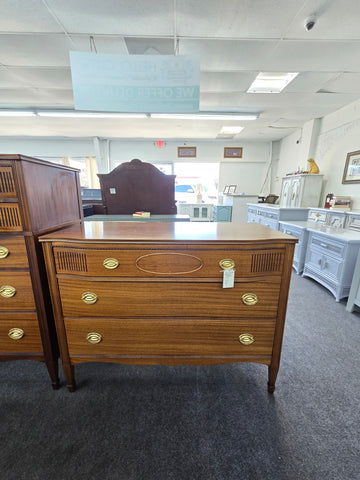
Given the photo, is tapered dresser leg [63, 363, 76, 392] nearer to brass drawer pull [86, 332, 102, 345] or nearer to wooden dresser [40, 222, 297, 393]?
wooden dresser [40, 222, 297, 393]

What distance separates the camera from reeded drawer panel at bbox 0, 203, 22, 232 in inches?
40.0

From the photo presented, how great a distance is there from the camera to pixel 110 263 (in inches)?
40.9

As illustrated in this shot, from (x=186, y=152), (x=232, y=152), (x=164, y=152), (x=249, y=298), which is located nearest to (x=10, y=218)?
(x=249, y=298)

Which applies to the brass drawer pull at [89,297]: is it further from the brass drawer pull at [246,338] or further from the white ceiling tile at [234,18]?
the white ceiling tile at [234,18]

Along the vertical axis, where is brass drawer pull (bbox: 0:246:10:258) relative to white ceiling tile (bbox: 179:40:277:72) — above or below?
below

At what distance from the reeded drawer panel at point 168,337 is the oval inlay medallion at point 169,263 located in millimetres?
311

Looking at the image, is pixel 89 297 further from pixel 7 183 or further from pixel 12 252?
pixel 7 183

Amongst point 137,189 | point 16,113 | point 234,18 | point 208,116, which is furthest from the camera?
point 16,113

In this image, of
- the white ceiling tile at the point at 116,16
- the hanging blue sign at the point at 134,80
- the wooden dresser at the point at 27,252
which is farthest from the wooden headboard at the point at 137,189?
the white ceiling tile at the point at 116,16

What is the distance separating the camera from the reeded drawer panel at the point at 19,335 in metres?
1.20

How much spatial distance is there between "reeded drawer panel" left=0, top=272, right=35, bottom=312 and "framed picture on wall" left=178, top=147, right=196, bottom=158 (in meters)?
6.67

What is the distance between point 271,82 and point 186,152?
3.92 m

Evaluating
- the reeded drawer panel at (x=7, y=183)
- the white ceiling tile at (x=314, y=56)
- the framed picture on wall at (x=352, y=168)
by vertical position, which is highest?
the white ceiling tile at (x=314, y=56)

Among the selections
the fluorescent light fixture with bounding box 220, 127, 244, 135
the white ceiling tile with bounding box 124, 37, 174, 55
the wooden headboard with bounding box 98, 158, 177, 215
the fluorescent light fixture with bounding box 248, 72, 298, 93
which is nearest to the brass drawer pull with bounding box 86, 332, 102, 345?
the wooden headboard with bounding box 98, 158, 177, 215
